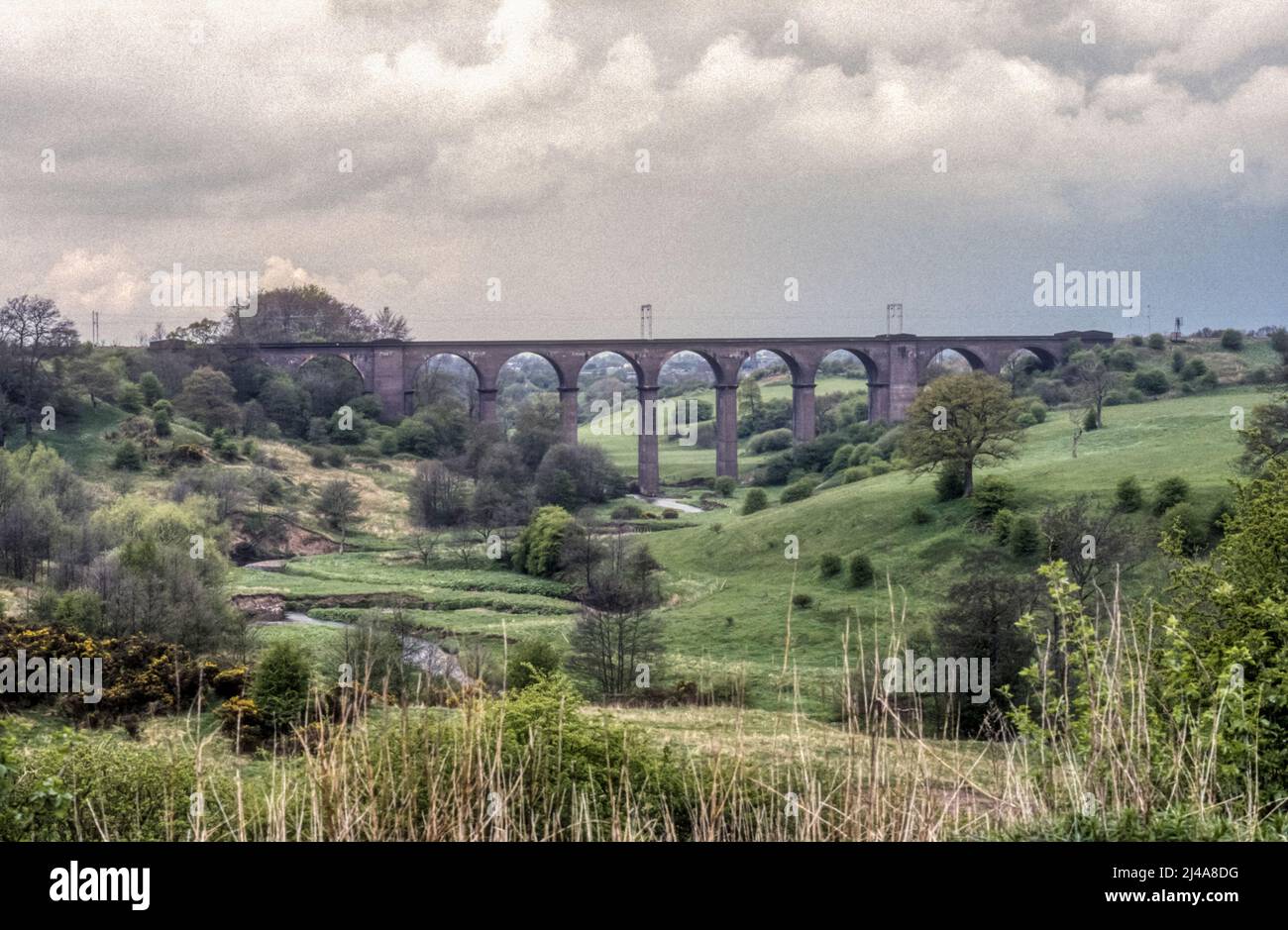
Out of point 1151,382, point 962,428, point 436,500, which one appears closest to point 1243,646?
point 962,428

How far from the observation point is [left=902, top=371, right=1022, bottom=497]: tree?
Result: 39.3 metres

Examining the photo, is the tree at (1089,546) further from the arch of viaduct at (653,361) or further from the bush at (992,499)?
the arch of viaduct at (653,361)

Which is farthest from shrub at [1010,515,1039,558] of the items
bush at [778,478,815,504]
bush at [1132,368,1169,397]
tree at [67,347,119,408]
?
tree at [67,347,119,408]

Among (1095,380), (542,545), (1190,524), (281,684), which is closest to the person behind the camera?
(281,684)

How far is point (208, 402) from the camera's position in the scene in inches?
2290

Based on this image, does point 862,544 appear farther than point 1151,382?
No

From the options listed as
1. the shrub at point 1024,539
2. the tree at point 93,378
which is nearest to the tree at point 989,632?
the shrub at point 1024,539

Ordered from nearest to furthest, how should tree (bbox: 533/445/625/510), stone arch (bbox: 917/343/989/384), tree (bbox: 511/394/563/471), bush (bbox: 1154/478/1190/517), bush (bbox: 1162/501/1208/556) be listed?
bush (bbox: 1162/501/1208/556)
bush (bbox: 1154/478/1190/517)
tree (bbox: 533/445/625/510)
tree (bbox: 511/394/563/471)
stone arch (bbox: 917/343/989/384)

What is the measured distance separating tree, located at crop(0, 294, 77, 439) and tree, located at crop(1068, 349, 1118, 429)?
4766cm

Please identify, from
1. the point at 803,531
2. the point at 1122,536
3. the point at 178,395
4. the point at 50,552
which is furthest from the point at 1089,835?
the point at 178,395

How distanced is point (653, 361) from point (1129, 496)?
3743 cm

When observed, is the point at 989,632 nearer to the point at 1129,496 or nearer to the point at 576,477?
the point at 1129,496

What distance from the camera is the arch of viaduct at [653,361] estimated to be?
6650 cm

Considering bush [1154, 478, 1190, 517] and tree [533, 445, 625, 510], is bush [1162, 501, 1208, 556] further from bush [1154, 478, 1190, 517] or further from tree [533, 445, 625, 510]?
tree [533, 445, 625, 510]
